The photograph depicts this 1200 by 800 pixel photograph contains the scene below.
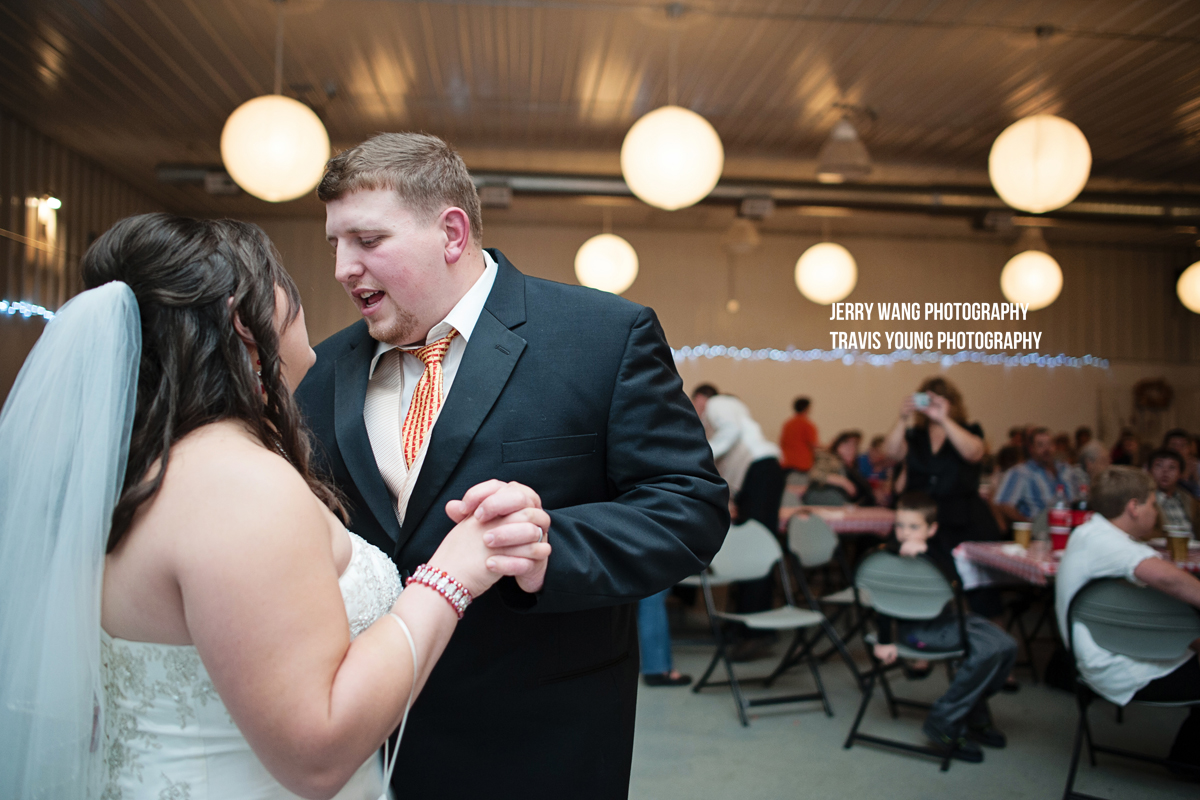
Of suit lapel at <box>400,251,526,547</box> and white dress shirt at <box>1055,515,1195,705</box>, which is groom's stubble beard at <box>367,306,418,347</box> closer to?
suit lapel at <box>400,251,526,547</box>

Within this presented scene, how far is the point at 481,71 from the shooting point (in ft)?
16.5

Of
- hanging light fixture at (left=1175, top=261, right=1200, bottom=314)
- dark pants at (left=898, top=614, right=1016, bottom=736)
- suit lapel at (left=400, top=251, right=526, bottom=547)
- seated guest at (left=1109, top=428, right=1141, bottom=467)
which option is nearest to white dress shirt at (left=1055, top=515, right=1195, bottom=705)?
dark pants at (left=898, top=614, right=1016, bottom=736)

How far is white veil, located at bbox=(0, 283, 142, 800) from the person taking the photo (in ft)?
3.26

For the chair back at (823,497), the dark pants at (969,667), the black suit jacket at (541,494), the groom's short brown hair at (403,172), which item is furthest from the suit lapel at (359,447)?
the chair back at (823,497)

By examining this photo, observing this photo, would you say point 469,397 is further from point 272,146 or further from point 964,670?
point 964,670

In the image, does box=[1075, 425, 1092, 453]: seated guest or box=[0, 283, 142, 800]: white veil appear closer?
box=[0, 283, 142, 800]: white veil

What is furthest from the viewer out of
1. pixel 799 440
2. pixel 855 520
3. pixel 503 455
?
pixel 799 440

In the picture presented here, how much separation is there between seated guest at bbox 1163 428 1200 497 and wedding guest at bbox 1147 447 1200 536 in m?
0.60

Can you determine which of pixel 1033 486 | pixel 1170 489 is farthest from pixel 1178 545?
pixel 1033 486

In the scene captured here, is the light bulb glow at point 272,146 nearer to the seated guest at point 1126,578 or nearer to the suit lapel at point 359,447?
the suit lapel at point 359,447

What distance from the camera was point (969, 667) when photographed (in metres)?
3.57

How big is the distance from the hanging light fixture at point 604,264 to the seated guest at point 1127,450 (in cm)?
391

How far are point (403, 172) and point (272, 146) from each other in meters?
2.71

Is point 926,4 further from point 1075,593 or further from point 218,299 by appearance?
point 218,299
